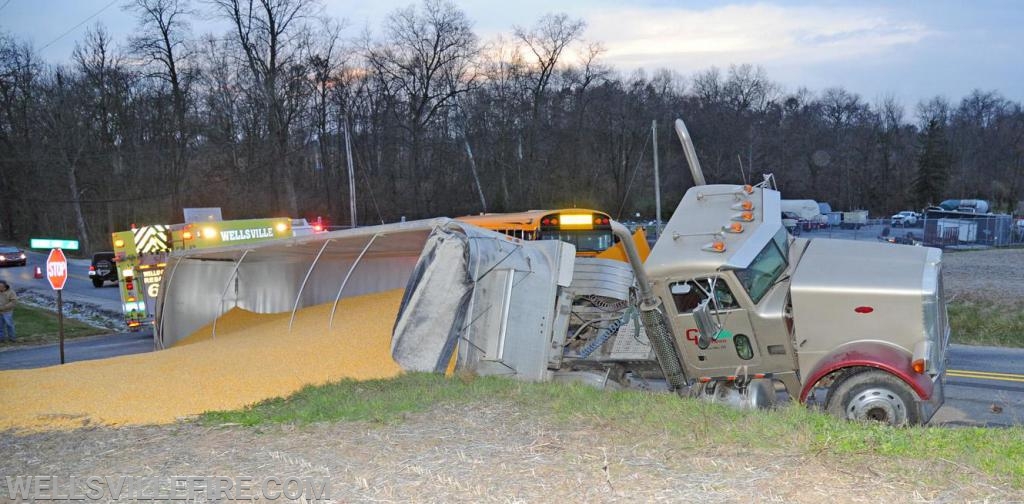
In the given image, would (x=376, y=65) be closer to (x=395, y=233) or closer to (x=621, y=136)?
(x=621, y=136)

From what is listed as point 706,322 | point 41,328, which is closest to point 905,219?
point 41,328

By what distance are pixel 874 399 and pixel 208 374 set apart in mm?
7099

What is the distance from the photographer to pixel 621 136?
59.6m

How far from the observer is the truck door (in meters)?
8.57

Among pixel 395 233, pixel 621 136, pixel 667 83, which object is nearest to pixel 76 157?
pixel 621 136

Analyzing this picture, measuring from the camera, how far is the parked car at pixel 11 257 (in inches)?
1788

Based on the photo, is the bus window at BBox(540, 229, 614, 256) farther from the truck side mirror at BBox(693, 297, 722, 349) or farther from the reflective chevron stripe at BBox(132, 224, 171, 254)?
the truck side mirror at BBox(693, 297, 722, 349)

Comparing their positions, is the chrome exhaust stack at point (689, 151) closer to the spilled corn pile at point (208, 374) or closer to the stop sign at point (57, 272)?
the spilled corn pile at point (208, 374)

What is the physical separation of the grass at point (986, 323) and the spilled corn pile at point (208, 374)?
11962 mm

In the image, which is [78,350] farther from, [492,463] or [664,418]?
[664,418]

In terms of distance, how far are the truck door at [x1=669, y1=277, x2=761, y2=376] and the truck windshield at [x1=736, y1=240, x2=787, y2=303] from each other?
0.17 m

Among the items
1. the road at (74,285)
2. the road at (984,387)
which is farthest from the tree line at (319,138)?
the road at (984,387)

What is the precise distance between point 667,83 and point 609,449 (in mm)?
65970

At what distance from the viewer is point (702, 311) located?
8.59 m
